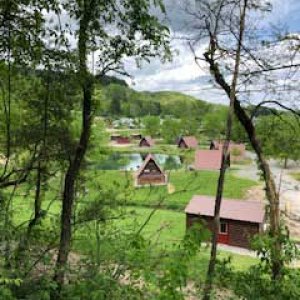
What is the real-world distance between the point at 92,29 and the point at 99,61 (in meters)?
0.47

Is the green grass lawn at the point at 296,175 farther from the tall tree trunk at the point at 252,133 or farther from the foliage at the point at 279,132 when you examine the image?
the tall tree trunk at the point at 252,133

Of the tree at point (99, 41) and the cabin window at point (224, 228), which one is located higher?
the tree at point (99, 41)

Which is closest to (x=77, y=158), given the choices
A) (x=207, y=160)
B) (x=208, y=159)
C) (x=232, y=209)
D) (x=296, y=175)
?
(x=232, y=209)

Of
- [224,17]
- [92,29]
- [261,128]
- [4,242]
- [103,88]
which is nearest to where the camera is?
[4,242]

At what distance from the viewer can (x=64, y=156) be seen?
223 inches

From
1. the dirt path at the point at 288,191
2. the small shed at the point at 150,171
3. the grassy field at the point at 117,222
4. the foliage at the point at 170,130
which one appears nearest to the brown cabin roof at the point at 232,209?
the grassy field at the point at 117,222

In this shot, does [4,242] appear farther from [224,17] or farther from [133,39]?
[224,17]

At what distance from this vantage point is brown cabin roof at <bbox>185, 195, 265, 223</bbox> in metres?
16.4

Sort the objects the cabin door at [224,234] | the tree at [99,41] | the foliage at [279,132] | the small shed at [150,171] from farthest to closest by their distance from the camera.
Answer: the small shed at [150,171] < the cabin door at [224,234] < the foliage at [279,132] < the tree at [99,41]

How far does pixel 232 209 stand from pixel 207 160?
1587cm

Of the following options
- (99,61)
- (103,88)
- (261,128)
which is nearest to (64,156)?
(103,88)

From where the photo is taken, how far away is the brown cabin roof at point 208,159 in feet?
105

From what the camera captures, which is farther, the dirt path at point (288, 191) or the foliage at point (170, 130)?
the foliage at point (170, 130)

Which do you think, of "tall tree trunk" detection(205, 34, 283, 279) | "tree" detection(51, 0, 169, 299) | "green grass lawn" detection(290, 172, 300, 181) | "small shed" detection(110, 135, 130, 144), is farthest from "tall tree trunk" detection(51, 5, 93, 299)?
"green grass lawn" detection(290, 172, 300, 181)
